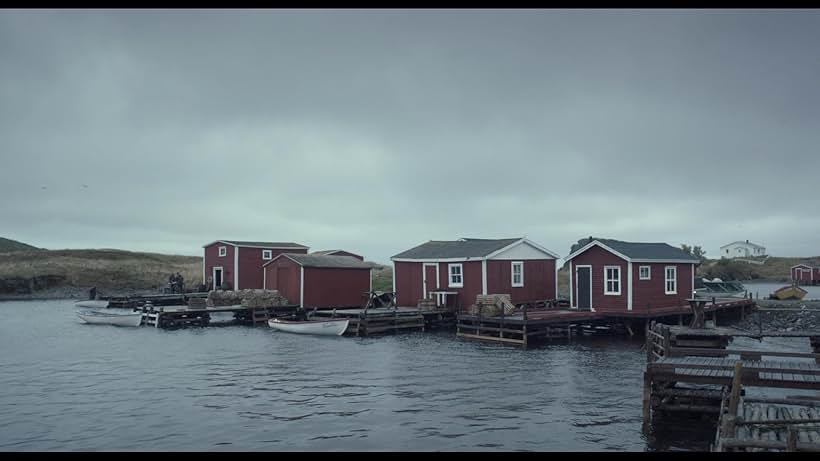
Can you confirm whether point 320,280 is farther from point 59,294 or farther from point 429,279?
point 59,294

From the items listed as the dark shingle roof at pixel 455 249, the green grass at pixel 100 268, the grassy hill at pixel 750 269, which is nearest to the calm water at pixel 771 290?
the grassy hill at pixel 750 269

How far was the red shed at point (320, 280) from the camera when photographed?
4397cm

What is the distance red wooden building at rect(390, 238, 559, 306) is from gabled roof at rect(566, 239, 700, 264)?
4.56 m

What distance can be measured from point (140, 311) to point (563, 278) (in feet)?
163

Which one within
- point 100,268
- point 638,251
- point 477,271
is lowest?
point 477,271

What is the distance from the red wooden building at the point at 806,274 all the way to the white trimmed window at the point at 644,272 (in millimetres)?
61347

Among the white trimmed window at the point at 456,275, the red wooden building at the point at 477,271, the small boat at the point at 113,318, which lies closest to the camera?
the red wooden building at the point at 477,271

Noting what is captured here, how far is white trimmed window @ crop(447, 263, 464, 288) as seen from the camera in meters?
38.7

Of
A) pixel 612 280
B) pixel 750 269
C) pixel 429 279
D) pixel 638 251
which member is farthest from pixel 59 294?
pixel 750 269

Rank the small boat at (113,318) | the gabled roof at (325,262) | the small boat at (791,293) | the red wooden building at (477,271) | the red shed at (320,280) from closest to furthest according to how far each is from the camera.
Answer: the red wooden building at (477,271) → the small boat at (113,318) → the red shed at (320,280) → the gabled roof at (325,262) → the small boat at (791,293)

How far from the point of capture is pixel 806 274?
84250 millimetres

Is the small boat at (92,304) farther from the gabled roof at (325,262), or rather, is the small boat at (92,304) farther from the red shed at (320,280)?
the gabled roof at (325,262)

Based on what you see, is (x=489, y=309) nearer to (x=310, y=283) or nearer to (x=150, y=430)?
(x=310, y=283)

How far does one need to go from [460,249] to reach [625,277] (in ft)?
35.7
